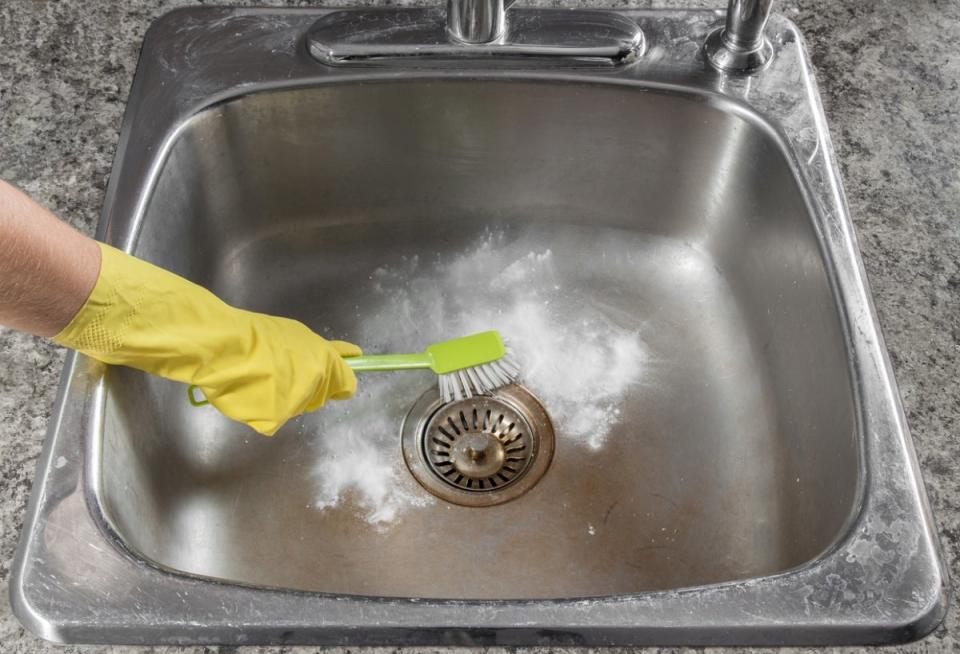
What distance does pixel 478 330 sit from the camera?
1.08 metres

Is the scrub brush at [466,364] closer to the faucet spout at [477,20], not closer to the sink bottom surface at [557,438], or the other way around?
the sink bottom surface at [557,438]

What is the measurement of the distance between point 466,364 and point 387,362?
9cm

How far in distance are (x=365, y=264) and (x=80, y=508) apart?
0.49 meters

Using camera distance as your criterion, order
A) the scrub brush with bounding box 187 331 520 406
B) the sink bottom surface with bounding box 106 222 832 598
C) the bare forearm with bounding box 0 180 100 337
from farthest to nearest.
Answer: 1. the scrub brush with bounding box 187 331 520 406
2. the sink bottom surface with bounding box 106 222 832 598
3. the bare forearm with bounding box 0 180 100 337

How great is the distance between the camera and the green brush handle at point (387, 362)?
0.96m

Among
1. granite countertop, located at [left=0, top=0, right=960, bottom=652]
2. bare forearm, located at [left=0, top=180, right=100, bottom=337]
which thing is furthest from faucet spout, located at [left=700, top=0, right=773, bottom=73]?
bare forearm, located at [left=0, top=180, right=100, bottom=337]

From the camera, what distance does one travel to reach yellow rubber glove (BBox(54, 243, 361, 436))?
75 centimetres

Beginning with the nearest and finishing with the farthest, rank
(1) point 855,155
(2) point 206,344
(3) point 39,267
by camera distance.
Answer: (3) point 39,267
(2) point 206,344
(1) point 855,155

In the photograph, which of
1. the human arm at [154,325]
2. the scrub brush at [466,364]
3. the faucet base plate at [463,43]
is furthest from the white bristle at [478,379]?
the faucet base plate at [463,43]

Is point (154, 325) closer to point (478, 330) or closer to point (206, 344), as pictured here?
point (206, 344)

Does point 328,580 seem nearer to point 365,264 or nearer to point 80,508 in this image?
point 80,508

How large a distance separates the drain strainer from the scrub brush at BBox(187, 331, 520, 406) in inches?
0.7

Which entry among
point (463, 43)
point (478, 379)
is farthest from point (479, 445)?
point (463, 43)

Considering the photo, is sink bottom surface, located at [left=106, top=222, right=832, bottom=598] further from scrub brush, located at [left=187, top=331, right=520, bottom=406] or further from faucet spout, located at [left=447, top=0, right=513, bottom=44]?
faucet spout, located at [left=447, top=0, right=513, bottom=44]
